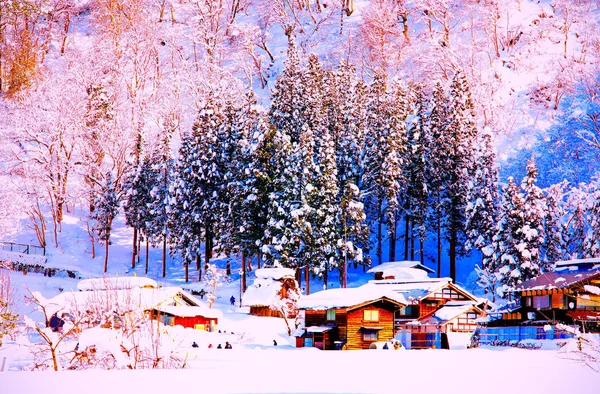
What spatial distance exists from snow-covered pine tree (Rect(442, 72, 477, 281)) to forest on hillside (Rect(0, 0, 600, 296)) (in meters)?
0.18

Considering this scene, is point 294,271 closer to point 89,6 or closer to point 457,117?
point 457,117

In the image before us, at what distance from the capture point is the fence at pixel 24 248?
70375 millimetres

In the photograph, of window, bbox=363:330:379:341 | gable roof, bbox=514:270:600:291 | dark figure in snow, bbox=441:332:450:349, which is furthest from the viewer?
dark figure in snow, bbox=441:332:450:349

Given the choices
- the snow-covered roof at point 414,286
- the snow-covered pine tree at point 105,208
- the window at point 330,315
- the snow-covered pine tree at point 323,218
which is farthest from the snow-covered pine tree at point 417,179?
the snow-covered pine tree at point 105,208

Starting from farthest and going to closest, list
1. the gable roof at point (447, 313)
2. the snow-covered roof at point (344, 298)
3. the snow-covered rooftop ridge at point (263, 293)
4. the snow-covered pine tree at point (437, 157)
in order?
the snow-covered pine tree at point (437, 157) < the snow-covered rooftop ridge at point (263, 293) < the gable roof at point (447, 313) < the snow-covered roof at point (344, 298)

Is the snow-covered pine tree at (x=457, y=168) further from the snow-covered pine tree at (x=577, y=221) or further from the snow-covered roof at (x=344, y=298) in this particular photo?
the snow-covered roof at (x=344, y=298)

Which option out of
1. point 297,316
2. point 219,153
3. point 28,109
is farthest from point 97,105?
point 297,316

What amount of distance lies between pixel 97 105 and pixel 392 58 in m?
39.6

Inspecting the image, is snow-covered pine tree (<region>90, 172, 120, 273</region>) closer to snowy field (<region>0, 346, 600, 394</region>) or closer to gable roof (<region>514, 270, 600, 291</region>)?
gable roof (<region>514, 270, 600, 291</region>)

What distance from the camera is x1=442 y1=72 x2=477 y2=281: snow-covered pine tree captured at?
5919cm

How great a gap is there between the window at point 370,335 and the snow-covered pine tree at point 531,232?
1283cm

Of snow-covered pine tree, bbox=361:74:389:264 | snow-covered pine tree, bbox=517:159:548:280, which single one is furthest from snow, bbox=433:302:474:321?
snow-covered pine tree, bbox=361:74:389:264

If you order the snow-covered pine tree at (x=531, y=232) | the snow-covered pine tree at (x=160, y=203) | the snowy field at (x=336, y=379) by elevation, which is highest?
the snow-covered pine tree at (x=160, y=203)

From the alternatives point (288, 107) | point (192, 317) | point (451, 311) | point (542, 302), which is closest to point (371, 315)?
point (451, 311)
